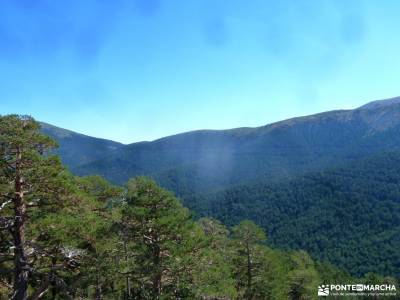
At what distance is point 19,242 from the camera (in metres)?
16.1

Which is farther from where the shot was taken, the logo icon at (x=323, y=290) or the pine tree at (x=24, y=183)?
the logo icon at (x=323, y=290)

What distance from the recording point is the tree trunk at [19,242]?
15898mm

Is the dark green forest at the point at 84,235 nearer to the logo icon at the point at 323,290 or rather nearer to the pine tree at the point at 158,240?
the pine tree at the point at 158,240

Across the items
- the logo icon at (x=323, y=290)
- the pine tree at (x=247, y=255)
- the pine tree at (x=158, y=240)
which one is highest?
the pine tree at (x=158, y=240)

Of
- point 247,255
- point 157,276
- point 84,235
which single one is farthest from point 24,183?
point 247,255

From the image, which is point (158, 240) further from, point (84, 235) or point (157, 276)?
point (84, 235)

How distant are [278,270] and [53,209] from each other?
26.3m

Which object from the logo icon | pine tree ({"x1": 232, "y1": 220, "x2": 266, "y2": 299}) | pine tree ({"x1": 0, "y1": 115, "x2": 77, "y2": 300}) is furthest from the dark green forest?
the logo icon

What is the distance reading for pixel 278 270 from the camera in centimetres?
3822

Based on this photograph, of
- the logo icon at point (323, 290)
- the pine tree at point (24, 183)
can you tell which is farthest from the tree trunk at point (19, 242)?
the logo icon at point (323, 290)

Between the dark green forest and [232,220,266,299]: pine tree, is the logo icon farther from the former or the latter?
the dark green forest

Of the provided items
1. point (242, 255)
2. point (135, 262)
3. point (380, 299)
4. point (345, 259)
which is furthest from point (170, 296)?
point (345, 259)

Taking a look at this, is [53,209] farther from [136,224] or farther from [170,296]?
[170,296]

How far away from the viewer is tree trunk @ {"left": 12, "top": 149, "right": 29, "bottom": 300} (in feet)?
52.2
